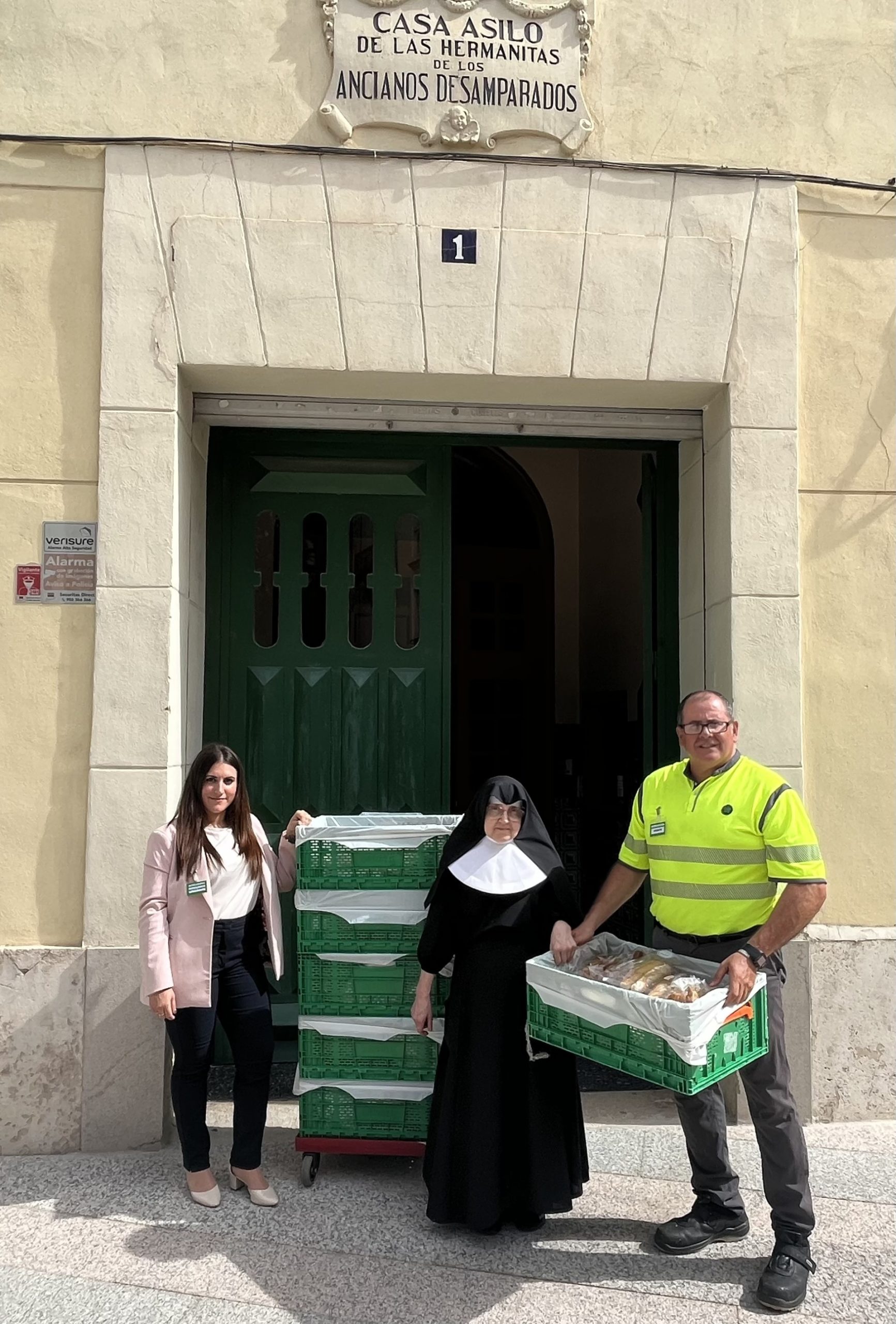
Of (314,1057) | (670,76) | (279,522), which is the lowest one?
(314,1057)

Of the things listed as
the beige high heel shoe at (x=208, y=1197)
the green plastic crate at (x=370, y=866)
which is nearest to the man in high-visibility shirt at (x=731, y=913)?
the green plastic crate at (x=370, y=866)

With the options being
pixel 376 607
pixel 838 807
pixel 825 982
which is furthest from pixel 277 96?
pixel 825 982

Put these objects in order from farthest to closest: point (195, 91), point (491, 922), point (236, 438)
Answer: point (236, 438) → point (195, 91) → point (491, 922)

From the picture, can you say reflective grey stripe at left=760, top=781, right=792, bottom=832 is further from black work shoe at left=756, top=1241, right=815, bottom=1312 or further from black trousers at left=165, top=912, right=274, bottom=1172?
black trousers at left=165, top=912, right=274, bottom=1172

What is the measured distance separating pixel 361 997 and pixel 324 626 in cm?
211

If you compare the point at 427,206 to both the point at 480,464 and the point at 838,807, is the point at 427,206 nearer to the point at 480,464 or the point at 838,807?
the point at 838,807

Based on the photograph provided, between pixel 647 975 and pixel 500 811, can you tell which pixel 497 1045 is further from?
pixel 500 811

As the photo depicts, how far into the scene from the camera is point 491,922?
3867 mm

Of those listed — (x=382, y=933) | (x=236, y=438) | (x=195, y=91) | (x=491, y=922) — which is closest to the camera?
(x=491, y=922)

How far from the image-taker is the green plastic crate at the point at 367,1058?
4.34m

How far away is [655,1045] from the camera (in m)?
3.26

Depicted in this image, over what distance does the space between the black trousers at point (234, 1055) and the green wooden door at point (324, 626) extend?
1.45m

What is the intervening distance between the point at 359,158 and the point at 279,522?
184 cm

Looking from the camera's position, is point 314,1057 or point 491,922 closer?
point 491,922
